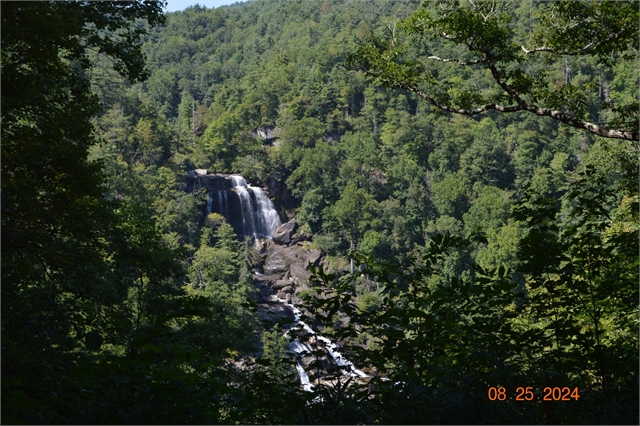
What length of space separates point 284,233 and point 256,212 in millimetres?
2942

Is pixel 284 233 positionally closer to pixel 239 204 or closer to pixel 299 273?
pixel 239 204

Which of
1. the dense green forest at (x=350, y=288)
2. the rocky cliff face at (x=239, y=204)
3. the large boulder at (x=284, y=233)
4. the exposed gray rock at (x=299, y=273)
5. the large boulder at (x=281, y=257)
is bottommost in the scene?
the dense green forest at (x=350, y=288)

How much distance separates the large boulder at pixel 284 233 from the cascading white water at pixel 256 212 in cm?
48

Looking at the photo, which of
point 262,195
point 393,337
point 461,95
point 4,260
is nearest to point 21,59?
point 4,260

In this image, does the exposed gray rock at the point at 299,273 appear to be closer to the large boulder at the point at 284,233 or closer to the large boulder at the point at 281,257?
the large boulder at the point at 281,257

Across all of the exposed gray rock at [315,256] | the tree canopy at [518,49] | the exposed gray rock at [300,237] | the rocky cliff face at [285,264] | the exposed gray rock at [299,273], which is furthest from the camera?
the exposed gray rock at [300,237]

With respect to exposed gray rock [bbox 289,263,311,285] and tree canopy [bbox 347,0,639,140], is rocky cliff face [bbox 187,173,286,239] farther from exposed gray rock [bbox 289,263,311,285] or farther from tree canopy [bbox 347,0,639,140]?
tree canopy [bbox 347,0,639,140]

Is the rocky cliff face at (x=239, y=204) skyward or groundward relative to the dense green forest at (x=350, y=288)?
skyward

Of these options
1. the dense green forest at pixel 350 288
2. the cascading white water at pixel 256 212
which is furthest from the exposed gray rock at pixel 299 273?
the dense green forest at pixel 350 288

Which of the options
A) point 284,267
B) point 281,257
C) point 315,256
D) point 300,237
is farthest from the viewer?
point 300,237

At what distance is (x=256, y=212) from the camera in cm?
4938

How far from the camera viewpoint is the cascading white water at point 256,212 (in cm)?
4850

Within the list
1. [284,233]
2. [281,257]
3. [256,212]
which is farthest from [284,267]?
[256,212]

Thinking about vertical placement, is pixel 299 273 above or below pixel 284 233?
below
